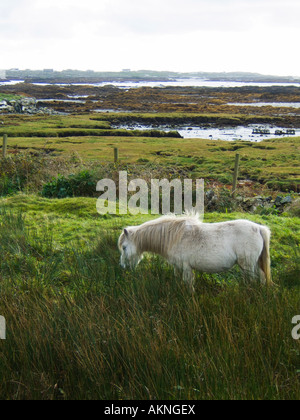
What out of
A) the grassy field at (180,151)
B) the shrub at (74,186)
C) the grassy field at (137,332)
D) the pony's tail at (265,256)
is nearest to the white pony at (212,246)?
the pony's tail at (265,256)

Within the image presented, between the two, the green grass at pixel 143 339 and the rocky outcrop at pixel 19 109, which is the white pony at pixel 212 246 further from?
the rocky outcrop at pixel 19 109

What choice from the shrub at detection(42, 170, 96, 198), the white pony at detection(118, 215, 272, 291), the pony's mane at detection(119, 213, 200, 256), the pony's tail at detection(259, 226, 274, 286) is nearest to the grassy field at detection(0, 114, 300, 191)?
the shrub at detection(42, 170, 96, 198)

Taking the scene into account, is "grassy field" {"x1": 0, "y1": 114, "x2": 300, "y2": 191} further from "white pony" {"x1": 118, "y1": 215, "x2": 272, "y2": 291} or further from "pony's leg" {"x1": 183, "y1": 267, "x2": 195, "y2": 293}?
"pony's leg" {"x1": 183, "y1": 267, "x2": 195, "y2": 293}

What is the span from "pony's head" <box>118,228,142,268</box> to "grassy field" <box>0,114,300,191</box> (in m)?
10.3

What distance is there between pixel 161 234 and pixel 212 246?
26.3 inches

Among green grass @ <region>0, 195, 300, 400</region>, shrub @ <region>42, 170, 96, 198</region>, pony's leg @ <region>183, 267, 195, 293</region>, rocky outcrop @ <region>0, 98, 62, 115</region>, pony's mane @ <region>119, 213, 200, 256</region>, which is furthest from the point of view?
rocky outcrop @ <region>0, 98, 62, 115</region>

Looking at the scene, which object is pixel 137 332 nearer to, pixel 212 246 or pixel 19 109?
pixel 212 246

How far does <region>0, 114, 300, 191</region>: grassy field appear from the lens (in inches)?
844

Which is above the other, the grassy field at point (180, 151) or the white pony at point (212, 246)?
the white pony at point (212, 246)

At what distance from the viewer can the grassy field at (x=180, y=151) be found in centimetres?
2144

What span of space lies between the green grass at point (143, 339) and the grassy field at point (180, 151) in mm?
11264

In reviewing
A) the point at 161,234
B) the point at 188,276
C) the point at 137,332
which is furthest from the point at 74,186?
the point at 137,332

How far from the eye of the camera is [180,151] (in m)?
30.6
